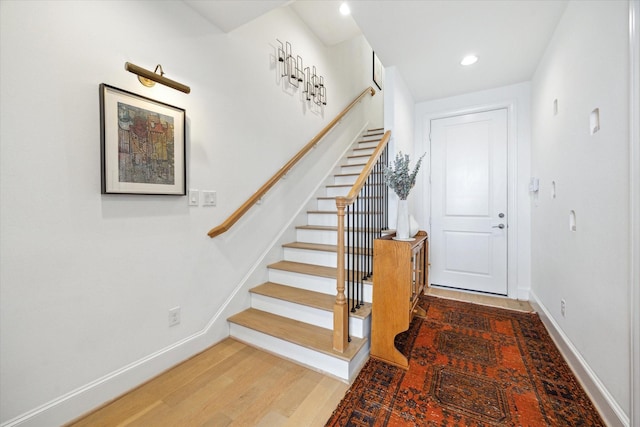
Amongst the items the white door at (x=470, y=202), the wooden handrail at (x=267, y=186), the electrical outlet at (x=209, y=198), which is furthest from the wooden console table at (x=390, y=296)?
the white door at (x=470, y=202)

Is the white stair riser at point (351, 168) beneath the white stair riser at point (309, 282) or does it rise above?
above

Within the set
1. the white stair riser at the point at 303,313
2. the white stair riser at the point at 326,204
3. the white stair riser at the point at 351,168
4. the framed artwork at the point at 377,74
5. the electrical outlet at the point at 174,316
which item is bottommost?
the white stair riser at the point at 303,313

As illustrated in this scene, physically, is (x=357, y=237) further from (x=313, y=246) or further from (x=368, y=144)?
(x=368, y=144)

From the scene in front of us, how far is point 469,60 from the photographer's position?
2668 millimetres

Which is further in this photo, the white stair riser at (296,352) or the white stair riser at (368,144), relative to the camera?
the white stair riser at (368,144)

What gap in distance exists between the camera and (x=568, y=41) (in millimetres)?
1919

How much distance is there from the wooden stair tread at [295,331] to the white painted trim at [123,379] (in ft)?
0.68

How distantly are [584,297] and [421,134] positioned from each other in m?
2.58

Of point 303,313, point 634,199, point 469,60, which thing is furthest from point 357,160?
point 634,199

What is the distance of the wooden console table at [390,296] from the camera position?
1795mm

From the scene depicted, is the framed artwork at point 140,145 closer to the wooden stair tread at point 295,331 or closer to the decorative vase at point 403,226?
the wooden stair tread at point 295,331

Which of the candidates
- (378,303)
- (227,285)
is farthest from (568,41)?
(227,285)

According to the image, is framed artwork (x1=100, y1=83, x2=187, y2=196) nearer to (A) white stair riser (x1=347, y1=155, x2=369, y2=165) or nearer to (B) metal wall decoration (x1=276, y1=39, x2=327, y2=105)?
(B) metal wall decoration (x1=276, y1=39, x2=327, y2=105)

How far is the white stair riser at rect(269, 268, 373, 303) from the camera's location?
6.97 ft
